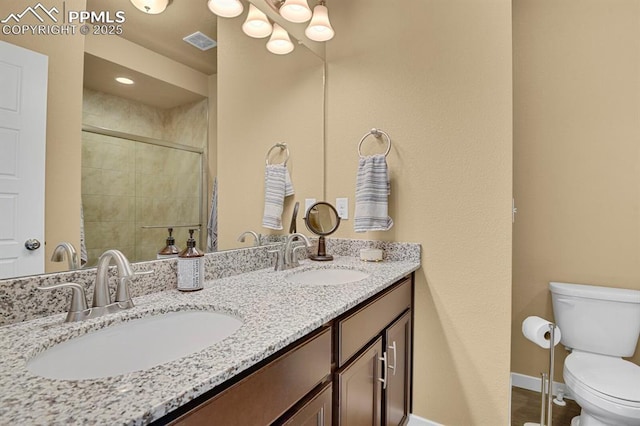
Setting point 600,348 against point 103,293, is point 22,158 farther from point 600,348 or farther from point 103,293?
point 600,348

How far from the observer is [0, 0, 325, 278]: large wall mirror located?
3.30 ft

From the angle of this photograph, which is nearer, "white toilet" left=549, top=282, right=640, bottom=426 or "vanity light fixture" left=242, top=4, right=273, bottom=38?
"white toilet" left=549, top=282, right=640, bottom=426

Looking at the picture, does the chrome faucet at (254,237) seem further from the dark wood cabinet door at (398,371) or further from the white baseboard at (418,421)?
the white baseboard at (418,421)

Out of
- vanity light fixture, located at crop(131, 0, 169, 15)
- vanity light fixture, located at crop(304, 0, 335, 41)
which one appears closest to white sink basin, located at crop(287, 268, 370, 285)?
vanity light fixture, located at crop(131, 0, 169, 15)

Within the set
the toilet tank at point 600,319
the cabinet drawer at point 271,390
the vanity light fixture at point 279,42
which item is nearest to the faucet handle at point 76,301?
the cabinet drawer at point 271,390

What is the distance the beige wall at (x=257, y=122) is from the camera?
4.82ft

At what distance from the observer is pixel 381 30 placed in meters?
1.84

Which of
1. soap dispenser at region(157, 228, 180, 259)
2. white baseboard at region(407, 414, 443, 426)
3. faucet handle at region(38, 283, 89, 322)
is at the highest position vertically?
soap dispenser at region(157, 228, 180, 259)

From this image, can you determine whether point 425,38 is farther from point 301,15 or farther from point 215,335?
point 215,335

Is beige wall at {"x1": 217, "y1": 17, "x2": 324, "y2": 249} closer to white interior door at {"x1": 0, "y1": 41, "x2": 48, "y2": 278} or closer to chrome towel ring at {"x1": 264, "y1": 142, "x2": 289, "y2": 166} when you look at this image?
chrome towel ring at {"x1": 264, "y1": 142, "x2": 289, "y2": 166}

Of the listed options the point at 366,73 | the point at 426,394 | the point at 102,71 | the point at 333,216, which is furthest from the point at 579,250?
the point at 102,71

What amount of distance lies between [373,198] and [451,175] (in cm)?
40

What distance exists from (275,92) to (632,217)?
2117 millimetres

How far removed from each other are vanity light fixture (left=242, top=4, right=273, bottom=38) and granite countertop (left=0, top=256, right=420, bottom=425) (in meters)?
1.20
